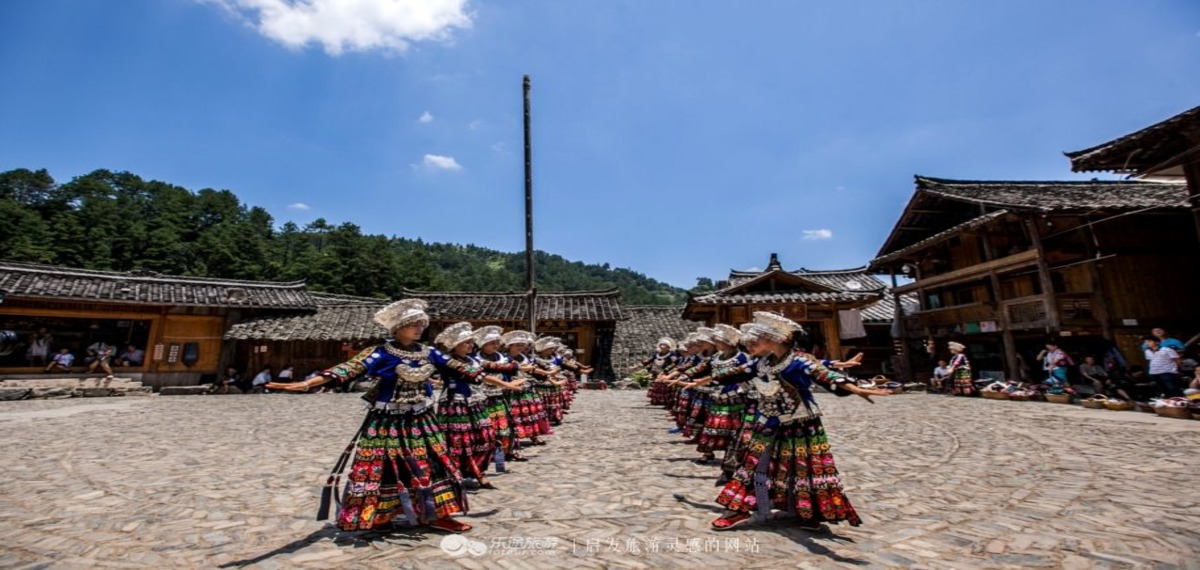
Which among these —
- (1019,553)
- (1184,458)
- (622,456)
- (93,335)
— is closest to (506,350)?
(622,456)

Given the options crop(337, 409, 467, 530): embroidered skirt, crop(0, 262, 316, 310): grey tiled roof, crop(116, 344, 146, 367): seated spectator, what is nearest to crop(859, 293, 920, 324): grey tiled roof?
crop(337, 409, 467, 530): embroidered skirt

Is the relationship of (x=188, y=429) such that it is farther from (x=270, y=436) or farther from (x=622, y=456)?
(x=622, y=456)

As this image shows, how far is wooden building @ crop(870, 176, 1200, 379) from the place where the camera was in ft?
47.1

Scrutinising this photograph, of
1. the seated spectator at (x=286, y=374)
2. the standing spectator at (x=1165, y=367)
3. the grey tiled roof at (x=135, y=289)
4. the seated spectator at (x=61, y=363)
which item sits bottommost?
the standing spectator at (x=1165, y=367)

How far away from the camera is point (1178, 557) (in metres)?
3.38

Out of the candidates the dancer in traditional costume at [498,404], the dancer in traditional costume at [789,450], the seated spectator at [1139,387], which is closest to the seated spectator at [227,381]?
the dancer in traditional costume at [498,404]

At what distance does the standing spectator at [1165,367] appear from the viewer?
10.7 metres

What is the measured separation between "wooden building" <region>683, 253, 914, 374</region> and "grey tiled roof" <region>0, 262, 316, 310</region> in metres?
21.1

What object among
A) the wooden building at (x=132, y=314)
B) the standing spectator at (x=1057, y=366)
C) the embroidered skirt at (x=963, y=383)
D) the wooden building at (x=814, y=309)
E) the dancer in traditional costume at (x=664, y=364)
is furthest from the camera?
the wooden building at (x=814, y=309)

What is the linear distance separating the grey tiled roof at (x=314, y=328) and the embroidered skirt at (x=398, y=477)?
754 inches

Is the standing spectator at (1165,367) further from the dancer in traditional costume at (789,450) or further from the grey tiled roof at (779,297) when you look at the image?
the dancer in traditional costume at (789,450)

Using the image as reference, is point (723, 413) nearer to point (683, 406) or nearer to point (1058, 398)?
point (683, 406)

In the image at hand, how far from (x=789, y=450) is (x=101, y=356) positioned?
2696 centimetres

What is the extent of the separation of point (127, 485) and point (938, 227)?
26.0 m
